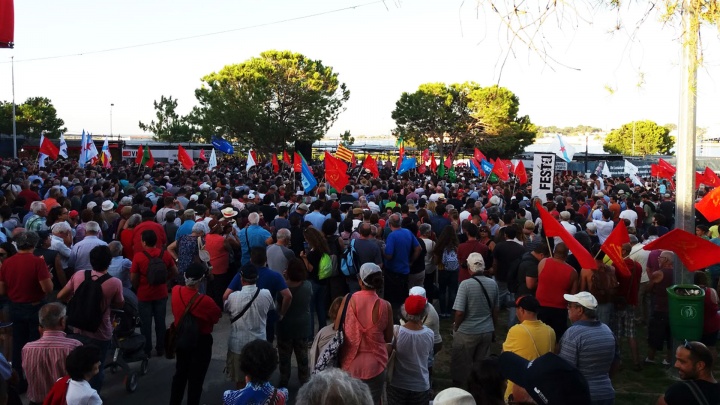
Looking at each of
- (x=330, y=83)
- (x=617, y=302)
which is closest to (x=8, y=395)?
(x=617, y=302)

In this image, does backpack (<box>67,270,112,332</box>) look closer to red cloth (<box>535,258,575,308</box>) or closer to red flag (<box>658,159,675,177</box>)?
red cloth (<box>535,258,575,308</box>)

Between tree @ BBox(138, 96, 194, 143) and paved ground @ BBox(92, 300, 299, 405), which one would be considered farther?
tree @ BBox(138, 96, 194, 143)

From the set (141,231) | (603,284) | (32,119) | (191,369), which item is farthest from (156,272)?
(32,119)

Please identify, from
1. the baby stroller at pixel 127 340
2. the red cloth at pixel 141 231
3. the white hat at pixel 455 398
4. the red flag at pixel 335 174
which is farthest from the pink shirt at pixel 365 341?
the red flag at pixel 335 174

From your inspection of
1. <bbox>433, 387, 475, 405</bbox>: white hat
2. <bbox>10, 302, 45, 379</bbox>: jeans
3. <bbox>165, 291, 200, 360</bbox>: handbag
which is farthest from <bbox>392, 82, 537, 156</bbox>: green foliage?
<bbox>433, 387, 475, 405</bbox>: white hat

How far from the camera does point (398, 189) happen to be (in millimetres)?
16406

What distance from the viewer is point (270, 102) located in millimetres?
48406

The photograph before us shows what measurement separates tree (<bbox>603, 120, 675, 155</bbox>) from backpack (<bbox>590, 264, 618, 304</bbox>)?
79.3 m

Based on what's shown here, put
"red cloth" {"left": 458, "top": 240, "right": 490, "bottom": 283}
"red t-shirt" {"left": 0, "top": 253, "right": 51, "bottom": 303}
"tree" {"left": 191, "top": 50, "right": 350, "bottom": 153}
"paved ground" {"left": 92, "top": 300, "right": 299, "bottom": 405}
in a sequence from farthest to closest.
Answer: "tree" {"left": 191, "top": 50, "right": 350, "bottom": 153}, "red cloth" {"left": 458, "top": 240, "right": 490, "bottom": 283}, "paved ground" {"left": 92, "top": 300, "right": 299, "bottom": 405}, "red t-shirt" {"left": 0, "top": 253, "right": 51, "bottom": 303}

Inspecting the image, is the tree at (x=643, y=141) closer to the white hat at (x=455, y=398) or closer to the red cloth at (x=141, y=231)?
the red cloth at (x=141, y=231)

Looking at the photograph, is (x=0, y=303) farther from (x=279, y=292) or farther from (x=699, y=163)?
(x=699, y=163)

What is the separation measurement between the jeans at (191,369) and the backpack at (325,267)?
249 cm

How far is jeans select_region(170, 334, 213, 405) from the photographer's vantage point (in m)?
5.32

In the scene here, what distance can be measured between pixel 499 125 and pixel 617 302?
148 feet
